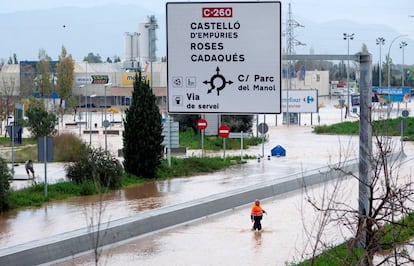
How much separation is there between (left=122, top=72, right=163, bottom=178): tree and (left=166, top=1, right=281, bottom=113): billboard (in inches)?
797

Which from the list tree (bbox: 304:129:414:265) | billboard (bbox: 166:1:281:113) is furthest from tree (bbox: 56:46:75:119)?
tree (bbox: 304:129:414:265)

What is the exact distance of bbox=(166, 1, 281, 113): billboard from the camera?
1127cm

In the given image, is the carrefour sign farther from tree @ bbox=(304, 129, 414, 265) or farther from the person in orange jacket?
tree @ bbox=(304, 129, 414, 265)

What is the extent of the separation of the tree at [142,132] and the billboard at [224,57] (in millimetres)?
20242

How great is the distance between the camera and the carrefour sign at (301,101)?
77.6 meters

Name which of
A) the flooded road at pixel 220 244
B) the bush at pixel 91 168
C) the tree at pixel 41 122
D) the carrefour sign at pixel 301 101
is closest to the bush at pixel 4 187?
the bush at pixel 91 168

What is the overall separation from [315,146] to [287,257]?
3385 centimetres

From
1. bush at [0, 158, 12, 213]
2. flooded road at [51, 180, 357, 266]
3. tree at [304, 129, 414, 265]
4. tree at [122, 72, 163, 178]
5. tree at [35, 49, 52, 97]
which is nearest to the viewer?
tree at [304, 129, 414, 265]

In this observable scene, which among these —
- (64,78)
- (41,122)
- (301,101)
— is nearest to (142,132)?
(41,122)

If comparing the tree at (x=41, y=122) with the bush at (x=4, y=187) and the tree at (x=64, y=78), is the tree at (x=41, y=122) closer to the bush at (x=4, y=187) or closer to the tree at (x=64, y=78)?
the bush at (x=4, y=187)

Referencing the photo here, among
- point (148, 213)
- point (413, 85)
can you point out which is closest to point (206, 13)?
point (148, 213)

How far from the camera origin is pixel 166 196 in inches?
1136

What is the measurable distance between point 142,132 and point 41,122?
2060 cm

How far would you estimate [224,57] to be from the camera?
11.6 metres
